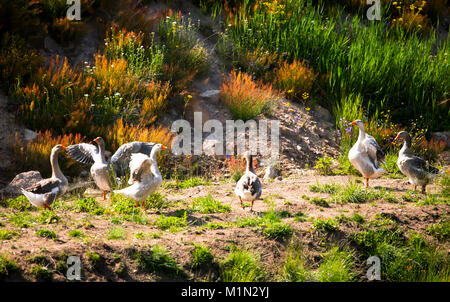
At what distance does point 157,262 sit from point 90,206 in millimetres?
1970

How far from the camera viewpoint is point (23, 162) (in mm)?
9156

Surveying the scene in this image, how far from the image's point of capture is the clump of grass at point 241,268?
6246mm

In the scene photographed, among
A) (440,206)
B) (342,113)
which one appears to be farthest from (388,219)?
(342,113)

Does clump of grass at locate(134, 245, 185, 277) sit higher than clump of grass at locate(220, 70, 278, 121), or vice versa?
clump of grass at locate(220, 70, 278, 121)

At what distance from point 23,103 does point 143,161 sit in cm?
408

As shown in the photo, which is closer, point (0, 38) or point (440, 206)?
point (440, 206)

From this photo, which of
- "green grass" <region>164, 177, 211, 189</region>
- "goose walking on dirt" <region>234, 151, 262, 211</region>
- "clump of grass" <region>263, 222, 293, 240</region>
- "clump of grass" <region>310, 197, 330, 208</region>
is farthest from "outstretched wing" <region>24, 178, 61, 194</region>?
"clump of grass" <region>310, 197, 330, 208</region>

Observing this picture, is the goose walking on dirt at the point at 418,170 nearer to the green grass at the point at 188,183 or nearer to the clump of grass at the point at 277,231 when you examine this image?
the clump of grass at the point at 277,231

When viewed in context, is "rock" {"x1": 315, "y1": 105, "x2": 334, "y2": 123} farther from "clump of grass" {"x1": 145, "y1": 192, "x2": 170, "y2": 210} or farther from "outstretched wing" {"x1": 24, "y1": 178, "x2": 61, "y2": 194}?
"outstretched wing" {"x1": 24, "y1": 178, "x2": 61, "y2": 194}

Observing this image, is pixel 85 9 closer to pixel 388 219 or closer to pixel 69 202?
pixel 69 202

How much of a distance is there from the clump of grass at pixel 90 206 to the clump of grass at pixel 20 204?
74cm

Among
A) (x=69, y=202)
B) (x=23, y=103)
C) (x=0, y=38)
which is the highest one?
(x=0, y=38)

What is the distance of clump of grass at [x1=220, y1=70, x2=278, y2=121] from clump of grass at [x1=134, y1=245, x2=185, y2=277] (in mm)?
5397

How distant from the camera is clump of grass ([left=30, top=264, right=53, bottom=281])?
5555 millimetres
